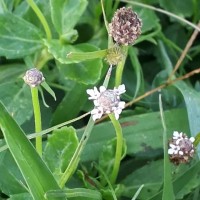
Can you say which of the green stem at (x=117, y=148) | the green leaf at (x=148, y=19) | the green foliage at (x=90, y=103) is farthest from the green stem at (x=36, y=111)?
the green leaf at (x=148, y=19)

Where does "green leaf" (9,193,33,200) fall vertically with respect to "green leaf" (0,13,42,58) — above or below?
below

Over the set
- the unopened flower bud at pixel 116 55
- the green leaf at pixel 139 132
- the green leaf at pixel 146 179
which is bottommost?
the green leaf at pixel 146 179

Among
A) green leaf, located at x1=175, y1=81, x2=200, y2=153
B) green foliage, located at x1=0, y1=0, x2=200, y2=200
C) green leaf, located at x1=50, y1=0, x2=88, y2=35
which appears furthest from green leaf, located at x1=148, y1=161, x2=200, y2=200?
green leaf, located at x1=50, y1=0, x2=88, y2=35

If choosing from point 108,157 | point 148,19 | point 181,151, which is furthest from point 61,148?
point 148,19

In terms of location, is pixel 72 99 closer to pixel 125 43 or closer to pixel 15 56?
pixel 15 56

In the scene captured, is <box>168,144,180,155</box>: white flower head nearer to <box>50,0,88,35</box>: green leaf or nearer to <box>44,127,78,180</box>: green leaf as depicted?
<box>44,127,78,180</box>: green leaf

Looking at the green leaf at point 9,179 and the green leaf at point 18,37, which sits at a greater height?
the green leaf at point 18,37

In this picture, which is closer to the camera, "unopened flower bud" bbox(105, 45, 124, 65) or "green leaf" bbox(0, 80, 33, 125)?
"unopened flower bud" bbox(105, 45, 124, 65)

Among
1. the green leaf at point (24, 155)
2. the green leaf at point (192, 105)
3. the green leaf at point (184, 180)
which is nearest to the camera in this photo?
the green leaf at point (24, 155)

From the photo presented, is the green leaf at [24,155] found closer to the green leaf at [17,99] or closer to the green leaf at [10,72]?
the green leaf at [17,99]
